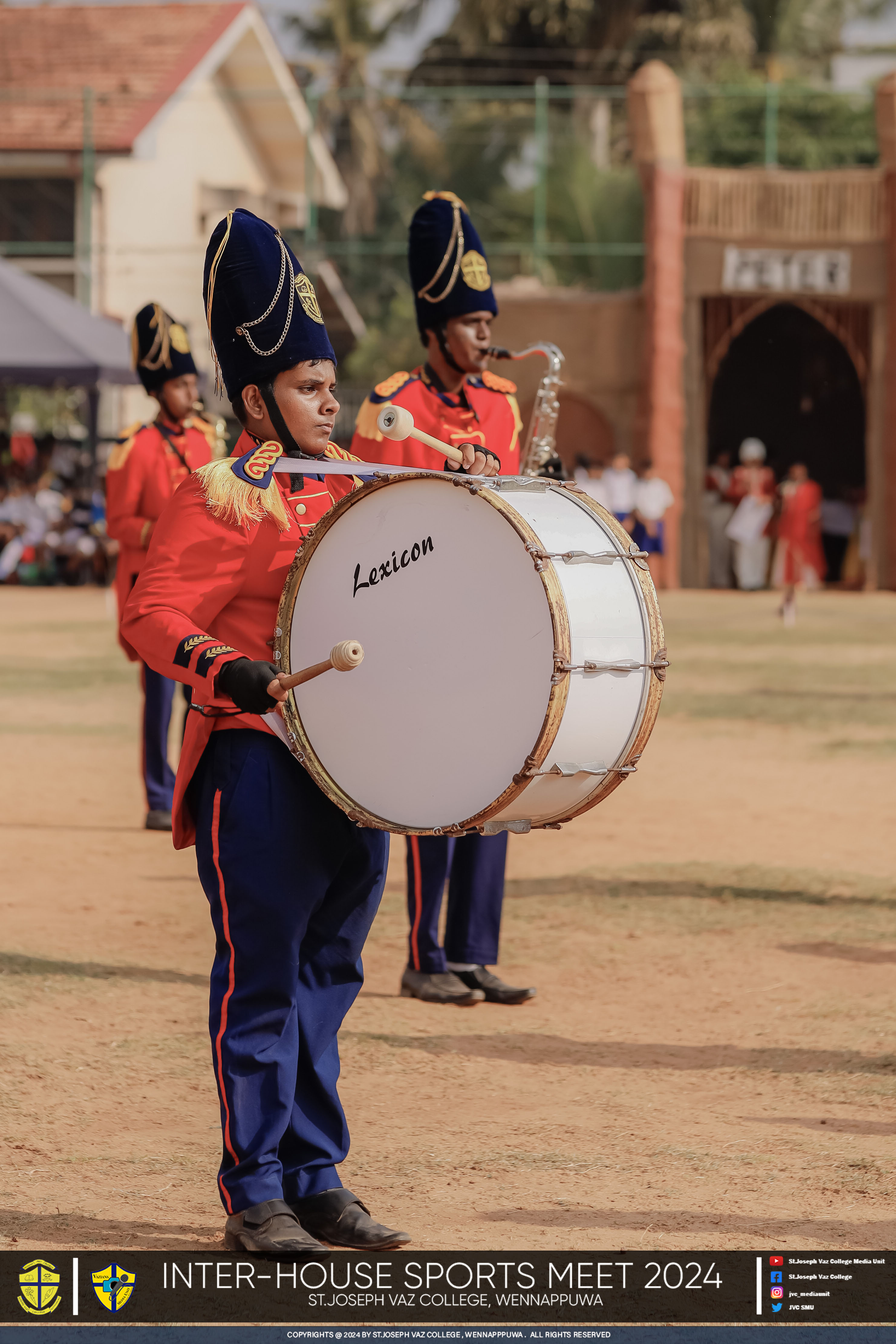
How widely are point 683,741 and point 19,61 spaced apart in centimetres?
2761

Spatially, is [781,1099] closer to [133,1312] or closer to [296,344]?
[133,1312]

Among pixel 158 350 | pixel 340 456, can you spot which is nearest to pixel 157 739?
pixel 158 350

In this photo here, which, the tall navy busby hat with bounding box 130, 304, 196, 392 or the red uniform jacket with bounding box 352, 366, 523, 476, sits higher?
the tall navy busby hat with bounding box 130, 304, 196, 392

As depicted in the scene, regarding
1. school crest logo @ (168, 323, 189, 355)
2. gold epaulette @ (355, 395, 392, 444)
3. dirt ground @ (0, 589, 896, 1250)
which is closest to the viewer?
dirt ground @ (0, 589, 896, 1250)

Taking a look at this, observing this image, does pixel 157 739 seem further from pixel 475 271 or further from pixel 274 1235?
pixel 274 1235

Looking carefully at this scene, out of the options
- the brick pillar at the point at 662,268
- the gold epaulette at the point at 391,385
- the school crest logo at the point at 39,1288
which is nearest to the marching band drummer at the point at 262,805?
the school crest logo at the point at 39,1288

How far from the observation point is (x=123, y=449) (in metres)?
9.15

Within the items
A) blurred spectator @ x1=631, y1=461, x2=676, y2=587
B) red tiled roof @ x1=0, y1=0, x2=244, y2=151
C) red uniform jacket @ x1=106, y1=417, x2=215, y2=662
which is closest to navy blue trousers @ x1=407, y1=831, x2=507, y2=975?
red uniform jacket @ x1=106, y1=417, x2=215, y2=662

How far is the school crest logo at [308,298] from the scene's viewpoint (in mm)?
4000

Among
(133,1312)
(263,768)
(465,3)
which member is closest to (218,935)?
(263,768)

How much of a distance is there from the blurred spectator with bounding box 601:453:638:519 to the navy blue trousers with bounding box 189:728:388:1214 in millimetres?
22641

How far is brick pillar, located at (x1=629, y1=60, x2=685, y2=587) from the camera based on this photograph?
2783cm

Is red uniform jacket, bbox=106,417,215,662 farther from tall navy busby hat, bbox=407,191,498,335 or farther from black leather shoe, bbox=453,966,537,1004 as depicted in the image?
black leather shoe, bbox=453,966,537,1004

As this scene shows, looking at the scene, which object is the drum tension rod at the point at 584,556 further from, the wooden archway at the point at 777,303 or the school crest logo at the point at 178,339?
the wooden archway at the point at 777,303
